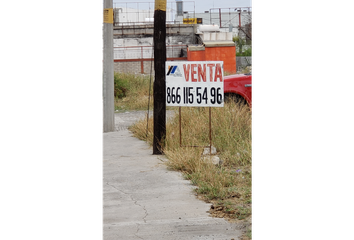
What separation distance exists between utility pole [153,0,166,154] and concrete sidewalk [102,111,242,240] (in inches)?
20.7

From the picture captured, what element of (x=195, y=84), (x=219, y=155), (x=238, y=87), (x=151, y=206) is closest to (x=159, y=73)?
(x=195, y=84)

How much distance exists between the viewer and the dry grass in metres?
5.91

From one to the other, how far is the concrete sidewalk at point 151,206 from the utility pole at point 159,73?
526mm

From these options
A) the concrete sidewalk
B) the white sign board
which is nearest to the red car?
the white sign board

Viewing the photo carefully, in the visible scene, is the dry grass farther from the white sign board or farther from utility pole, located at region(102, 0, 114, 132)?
utility pole, located at region(102, 0, 114, 132)

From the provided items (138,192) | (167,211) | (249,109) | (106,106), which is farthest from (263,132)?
(106,106)

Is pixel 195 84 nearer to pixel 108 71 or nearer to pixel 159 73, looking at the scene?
pixel 159 73

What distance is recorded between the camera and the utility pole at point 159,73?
9227 millimetres

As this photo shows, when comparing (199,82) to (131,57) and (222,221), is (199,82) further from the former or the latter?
(131,57)

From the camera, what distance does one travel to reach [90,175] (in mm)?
2193

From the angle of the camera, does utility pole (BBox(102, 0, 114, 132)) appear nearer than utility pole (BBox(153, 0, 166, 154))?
No

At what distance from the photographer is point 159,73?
9.34 metres

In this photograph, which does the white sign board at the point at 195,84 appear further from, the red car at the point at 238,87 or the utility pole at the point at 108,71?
the utility pole at the point at 108,71

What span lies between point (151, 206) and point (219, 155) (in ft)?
10.1
